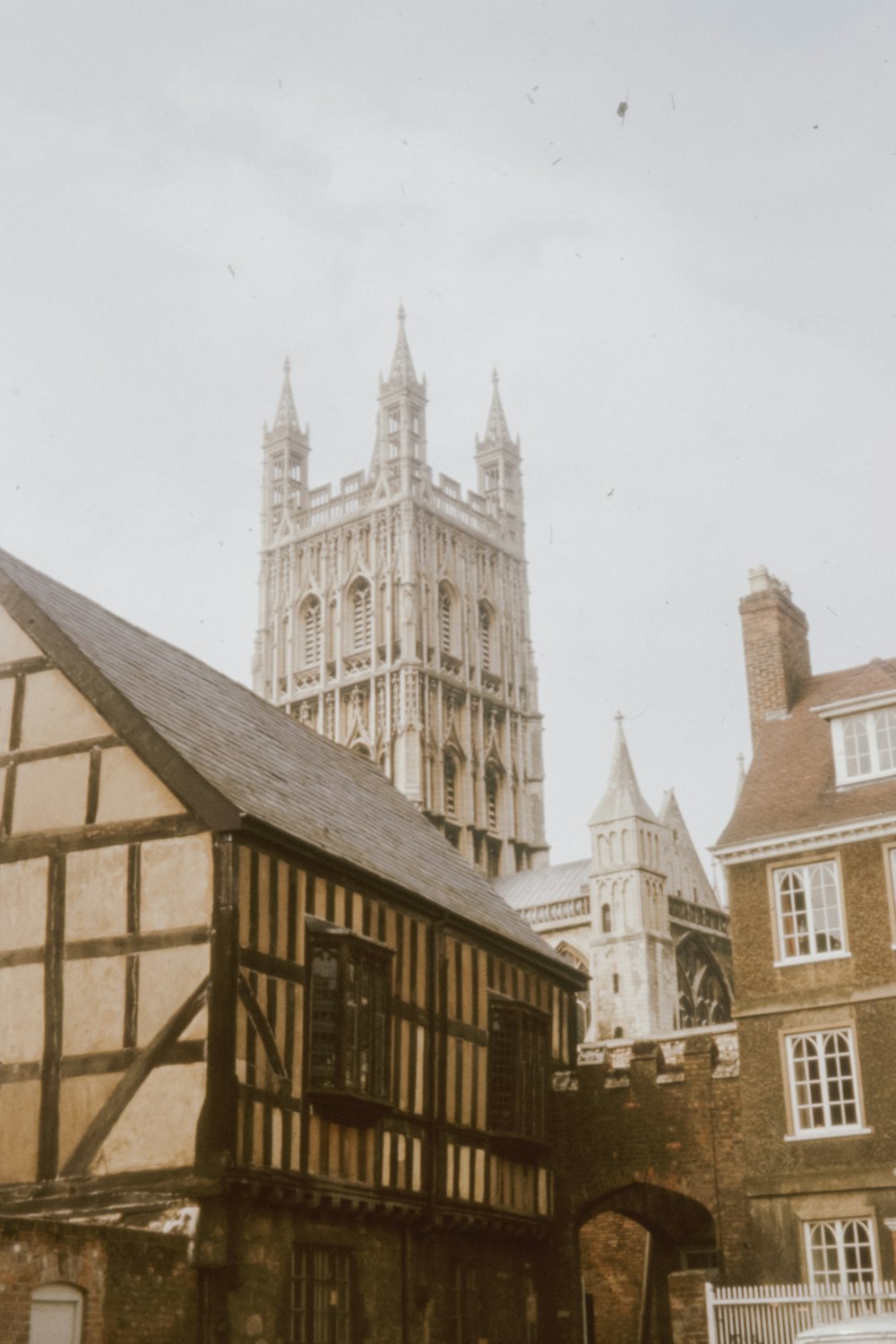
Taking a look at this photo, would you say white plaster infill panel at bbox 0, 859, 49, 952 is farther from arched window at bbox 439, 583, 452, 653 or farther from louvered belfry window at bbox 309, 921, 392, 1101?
→ arched window at bbox 439, 583, 452, 653

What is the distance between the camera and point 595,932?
182 feet

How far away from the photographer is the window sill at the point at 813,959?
21547 millimetres

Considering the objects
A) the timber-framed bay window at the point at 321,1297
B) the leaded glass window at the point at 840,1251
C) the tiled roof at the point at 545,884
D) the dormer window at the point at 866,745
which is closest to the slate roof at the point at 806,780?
the dormer window at the point at 866,745

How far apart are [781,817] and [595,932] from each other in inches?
1309

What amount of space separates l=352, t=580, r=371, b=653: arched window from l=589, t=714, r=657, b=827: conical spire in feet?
76.7

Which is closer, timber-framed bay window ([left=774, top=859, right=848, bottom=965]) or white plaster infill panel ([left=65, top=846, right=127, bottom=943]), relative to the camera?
white plaster infill panel ([left=65, top=846, right=127, bottom=943])

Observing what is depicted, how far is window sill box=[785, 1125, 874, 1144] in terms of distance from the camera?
20.7m

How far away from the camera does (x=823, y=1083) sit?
21.2m

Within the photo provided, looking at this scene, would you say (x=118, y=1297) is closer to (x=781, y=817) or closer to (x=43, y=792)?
(x=43, y=792)

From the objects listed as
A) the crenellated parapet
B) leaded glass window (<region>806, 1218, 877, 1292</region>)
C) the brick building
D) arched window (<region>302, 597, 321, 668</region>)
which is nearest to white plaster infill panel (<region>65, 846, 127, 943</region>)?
the crenellated parapet

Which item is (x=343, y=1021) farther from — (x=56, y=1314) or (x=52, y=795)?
(x=56, y=1314)

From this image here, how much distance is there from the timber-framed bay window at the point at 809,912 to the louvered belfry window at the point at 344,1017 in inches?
244

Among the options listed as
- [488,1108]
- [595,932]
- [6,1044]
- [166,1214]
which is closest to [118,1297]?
[166,1214]

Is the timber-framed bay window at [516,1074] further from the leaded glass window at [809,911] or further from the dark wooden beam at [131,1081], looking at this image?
the dark wooden beam at [131,1081]
